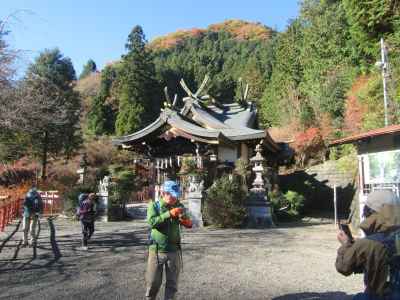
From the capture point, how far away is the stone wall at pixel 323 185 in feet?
73.8

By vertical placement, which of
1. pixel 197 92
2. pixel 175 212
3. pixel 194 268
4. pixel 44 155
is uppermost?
pixel 197 92

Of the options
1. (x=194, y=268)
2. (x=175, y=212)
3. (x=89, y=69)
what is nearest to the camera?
(x=175, y=212)

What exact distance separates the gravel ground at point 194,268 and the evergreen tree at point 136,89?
24602 millimetres

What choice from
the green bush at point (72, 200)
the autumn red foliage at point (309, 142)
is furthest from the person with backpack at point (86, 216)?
the autumn red foliage at point (309, 142)

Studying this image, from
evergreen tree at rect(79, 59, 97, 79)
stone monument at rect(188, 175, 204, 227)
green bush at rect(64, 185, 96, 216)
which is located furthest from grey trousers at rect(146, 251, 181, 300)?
evergreen tree at rect(79, 59, 97, 79)

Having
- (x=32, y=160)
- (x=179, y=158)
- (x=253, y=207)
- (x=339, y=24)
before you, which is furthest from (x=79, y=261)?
(x=339, y=24)

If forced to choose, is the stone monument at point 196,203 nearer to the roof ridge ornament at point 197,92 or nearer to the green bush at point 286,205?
the green bush at point 286,205

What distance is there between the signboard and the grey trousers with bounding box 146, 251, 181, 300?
6.54m

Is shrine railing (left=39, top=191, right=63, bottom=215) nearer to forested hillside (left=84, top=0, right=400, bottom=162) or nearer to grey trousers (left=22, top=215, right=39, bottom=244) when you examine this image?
grey trousers (left=22, top=215, right=39, bottom=244)

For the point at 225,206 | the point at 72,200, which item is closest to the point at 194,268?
the point at 225,206

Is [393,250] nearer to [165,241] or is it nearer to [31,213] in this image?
[165,241]

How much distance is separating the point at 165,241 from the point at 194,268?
327cm

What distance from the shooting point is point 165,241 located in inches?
172

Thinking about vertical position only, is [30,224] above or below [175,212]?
below
